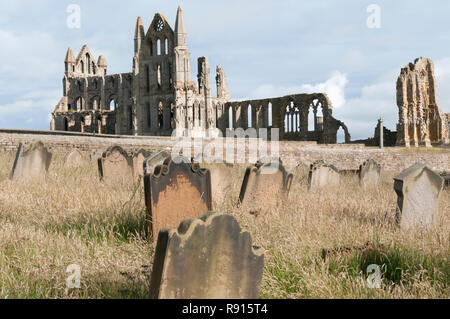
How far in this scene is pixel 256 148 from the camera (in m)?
19.0

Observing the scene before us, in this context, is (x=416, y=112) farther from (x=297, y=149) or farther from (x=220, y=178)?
(x=220, y=178)

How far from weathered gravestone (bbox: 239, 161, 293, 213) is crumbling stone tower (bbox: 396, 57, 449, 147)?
82.3ft

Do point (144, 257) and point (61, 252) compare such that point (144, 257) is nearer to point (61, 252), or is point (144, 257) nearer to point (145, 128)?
point (61, 252)

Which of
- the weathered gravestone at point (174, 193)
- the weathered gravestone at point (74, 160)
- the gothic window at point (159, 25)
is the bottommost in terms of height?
the weathered gravestone at point (174, 193)

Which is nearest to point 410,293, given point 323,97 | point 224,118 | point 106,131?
point 323,97

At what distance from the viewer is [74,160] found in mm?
10047

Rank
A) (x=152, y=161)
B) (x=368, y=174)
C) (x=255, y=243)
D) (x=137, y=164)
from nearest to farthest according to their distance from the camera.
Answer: (x=255, y=243) → (x=152, y=161) → (x=137, y=164) → (x=368, y=174)

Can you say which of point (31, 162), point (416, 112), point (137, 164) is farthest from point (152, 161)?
point (416, 112)

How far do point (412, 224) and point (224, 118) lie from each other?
37025 millimetres

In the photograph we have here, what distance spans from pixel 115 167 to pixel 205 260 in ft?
18.4

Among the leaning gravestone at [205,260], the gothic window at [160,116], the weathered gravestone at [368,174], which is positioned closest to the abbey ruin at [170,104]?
the gothic window at [160,116]

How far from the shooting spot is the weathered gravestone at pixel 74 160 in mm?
9835

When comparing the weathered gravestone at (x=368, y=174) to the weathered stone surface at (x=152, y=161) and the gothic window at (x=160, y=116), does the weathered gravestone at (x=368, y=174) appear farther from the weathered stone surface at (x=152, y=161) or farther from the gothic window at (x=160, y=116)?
the gothic window at (x=160, y=116)

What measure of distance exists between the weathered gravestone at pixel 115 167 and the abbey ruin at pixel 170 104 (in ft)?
92.2
